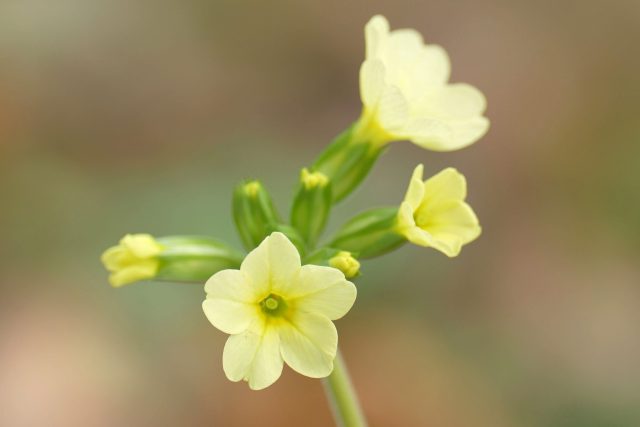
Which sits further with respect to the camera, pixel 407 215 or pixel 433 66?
pixel 433 66

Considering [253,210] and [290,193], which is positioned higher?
[290,193]

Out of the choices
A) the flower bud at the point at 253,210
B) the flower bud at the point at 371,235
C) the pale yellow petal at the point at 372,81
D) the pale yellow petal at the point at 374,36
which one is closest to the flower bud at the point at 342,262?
the flower bud at the point at 371,235

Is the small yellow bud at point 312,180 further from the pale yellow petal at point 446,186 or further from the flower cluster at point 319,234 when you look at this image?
the pale yellow petal at point 446,186

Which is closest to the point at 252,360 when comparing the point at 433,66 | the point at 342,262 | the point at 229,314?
the point at 229,314

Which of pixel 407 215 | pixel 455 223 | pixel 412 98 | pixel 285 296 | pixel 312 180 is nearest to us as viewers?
pixel 285 296

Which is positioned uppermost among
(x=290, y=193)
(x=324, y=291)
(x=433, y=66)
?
(x=290, y=193)

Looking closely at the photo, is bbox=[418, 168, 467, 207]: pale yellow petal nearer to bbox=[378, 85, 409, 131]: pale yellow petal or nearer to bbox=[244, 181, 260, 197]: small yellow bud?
bbox=[378, 85, 409, 131]: pale yellow petal

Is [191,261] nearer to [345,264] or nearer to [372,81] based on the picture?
[345,264]
